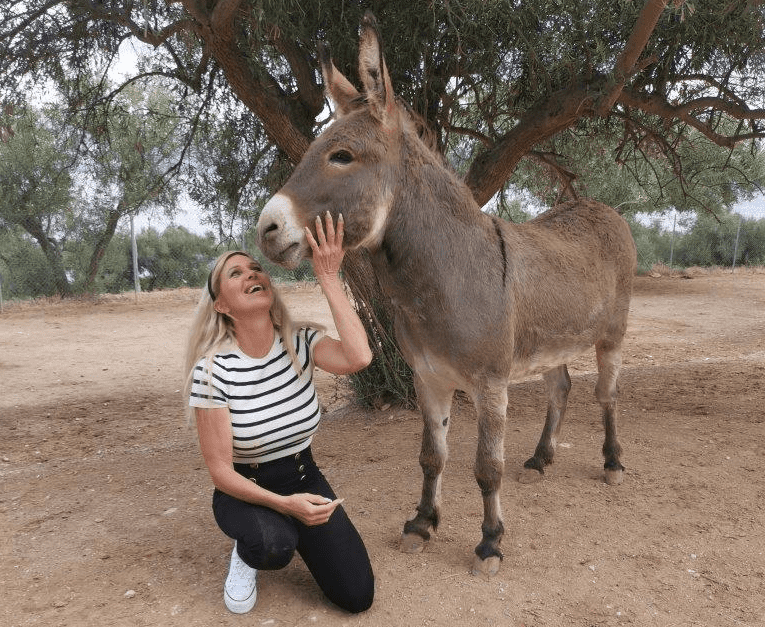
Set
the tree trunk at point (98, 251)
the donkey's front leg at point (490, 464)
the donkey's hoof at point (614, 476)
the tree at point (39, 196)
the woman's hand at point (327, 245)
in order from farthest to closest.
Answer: the tree trunk at point (98, 251)
the tree at point (39, 196)
the donkey's hoof at point (614, 476)
the donkey's front leg at point (490, 464)
the woman's hand at point (327, 245)

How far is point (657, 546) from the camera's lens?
3076 mm

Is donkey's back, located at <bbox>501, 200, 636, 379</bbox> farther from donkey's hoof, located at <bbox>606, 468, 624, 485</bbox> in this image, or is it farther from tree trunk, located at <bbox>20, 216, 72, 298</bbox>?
tree trunk, located at <bbox>20, 216, 72, 298</bbox>

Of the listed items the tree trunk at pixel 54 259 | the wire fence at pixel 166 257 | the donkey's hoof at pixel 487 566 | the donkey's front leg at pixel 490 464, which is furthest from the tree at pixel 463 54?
the tree trunk at pixel 54 259

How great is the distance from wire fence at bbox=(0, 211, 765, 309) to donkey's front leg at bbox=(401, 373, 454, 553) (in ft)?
37.2

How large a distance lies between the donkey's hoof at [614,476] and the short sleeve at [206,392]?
2691mm

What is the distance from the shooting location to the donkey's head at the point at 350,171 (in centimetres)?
224

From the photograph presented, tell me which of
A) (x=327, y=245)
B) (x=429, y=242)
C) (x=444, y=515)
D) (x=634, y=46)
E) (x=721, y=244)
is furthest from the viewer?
(x=721, y=244)

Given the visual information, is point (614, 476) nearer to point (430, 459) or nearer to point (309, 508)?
point (430, 459)

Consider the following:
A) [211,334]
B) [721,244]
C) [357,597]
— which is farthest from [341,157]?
[721,244]

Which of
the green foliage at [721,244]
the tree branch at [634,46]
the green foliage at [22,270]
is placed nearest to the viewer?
the tree branch at [634,46]

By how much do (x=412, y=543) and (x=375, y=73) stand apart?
2307 mm

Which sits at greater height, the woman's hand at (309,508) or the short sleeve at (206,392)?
the short sleeve at (206,392)

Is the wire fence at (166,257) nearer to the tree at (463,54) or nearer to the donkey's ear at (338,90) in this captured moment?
the tree at (463,54)

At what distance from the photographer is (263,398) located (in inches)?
102
